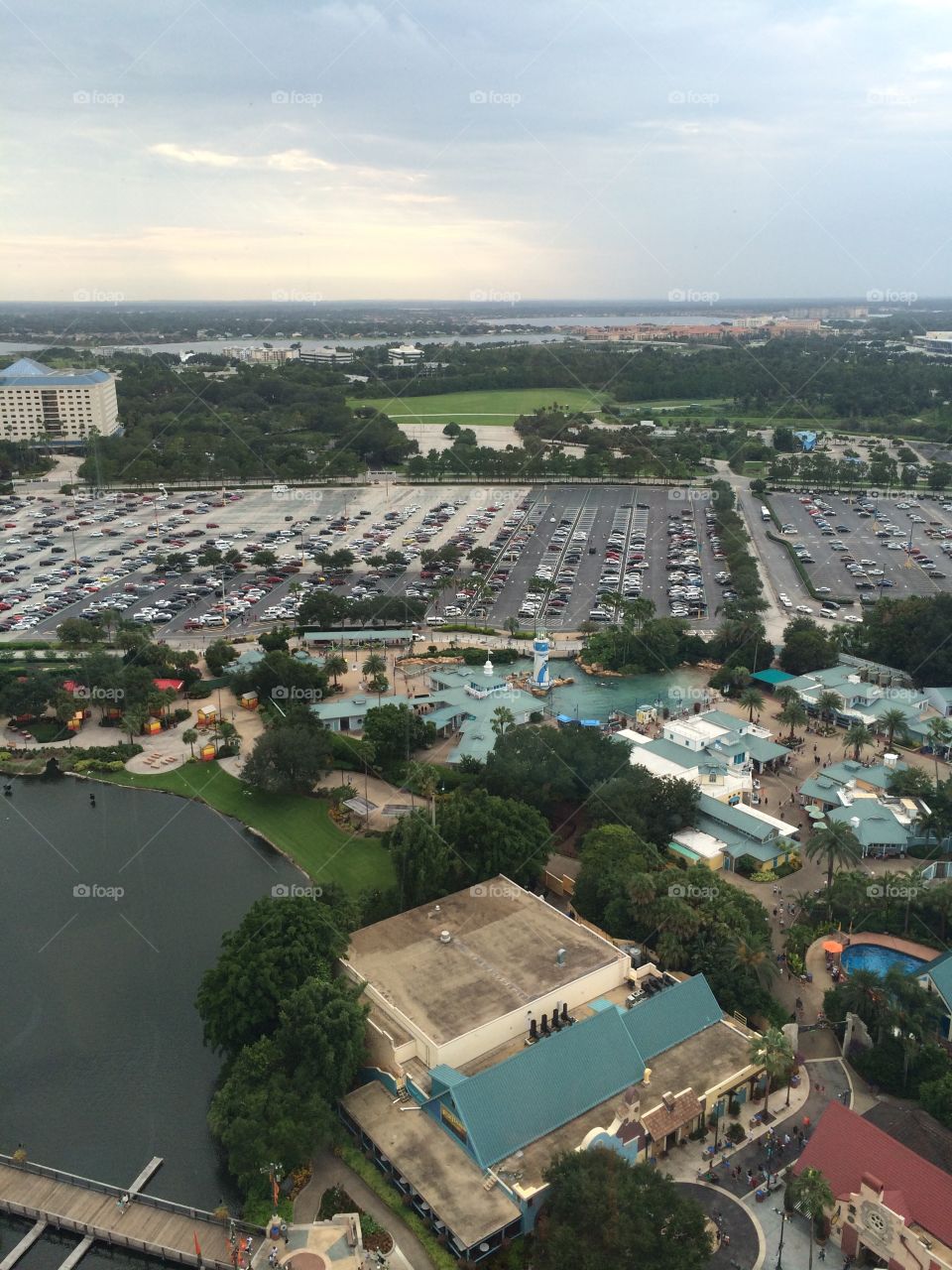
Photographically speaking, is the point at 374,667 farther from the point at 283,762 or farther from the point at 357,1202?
the point at 357,1202

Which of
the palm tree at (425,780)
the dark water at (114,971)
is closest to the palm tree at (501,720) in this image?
the palm tree at (425,780)

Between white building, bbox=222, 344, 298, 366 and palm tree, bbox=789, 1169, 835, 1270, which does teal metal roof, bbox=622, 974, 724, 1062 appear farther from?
white building, bbox=222, 344, 298, 366

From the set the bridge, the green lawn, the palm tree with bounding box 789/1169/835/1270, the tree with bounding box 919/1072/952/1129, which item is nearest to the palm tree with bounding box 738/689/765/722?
the green lawn

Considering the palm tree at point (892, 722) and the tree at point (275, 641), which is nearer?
the palm tree at point (892, 722)

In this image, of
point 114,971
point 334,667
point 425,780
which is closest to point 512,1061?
point 114,971

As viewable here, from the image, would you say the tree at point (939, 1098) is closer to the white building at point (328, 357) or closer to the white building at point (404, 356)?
the white building at point (404, 356)

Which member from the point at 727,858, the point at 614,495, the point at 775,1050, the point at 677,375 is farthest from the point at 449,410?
the point at 775,1050

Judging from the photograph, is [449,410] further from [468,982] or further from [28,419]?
[468,982]
